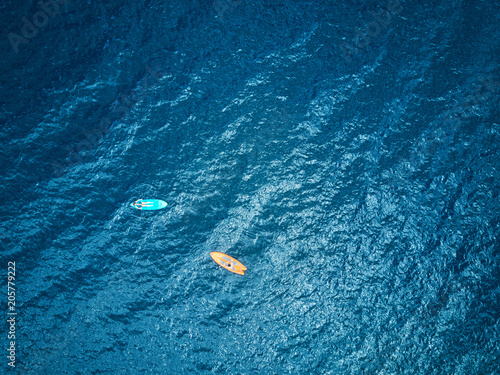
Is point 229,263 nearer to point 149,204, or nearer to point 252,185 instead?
point 252,185

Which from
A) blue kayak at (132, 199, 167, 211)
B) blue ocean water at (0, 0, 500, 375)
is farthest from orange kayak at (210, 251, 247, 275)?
blue kayak at (132, 199, 167, 211)

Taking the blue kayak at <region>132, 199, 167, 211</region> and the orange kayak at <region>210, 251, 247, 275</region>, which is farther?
the blue kayak at <region>132, 199, 167, 211</region>

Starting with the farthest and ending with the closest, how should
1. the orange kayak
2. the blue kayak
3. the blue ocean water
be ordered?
the blue kayak
the orange kayak
the blue ocean water

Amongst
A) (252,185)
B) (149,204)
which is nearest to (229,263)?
(252,185)

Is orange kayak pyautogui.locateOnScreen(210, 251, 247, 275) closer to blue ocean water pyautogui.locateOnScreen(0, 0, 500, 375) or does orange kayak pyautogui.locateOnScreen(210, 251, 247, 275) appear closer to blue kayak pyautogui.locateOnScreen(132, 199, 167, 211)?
blue ocean water pyautogui.locateOnScreen(0, 0, 500, 375)

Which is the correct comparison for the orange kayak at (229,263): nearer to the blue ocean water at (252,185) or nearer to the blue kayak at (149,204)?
the blue ocean water at (252,185)
